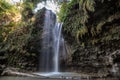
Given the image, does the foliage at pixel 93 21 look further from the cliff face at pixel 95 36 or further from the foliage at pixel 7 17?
the foliage at pixel 7 17

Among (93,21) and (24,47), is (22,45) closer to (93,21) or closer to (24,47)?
(24,47)

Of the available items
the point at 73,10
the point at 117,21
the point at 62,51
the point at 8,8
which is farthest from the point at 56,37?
the point at 8,8

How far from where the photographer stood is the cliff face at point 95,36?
877 centimetres

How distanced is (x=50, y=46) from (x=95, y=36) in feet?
14.3

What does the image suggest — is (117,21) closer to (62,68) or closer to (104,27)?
(104,27)

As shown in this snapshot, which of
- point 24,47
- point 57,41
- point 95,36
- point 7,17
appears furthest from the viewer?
point 7,17

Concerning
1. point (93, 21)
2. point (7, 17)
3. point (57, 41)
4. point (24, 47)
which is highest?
point (7, 17)

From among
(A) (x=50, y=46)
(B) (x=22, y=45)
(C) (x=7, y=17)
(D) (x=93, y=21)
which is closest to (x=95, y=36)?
(D) (x=93, y=21)

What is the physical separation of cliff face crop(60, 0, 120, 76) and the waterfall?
1307mm

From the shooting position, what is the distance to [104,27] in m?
9.45

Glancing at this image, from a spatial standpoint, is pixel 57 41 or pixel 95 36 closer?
pixel 95 36

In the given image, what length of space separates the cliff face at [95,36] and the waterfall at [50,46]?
131 cm

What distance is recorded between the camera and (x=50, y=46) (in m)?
12.8

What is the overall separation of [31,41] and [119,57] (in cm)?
726
